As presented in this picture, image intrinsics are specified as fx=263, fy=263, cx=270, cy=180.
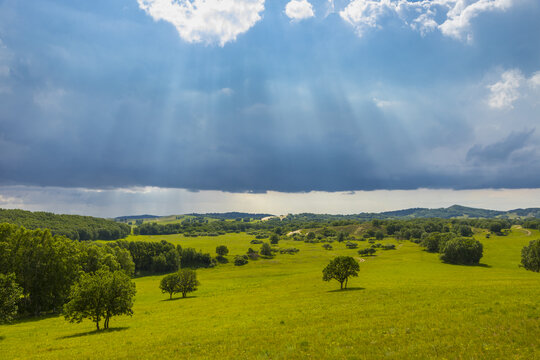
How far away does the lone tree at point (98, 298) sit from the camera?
1576 inches

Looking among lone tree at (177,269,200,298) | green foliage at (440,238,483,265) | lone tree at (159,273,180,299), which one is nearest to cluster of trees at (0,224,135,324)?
lone tree at (159,273,180,299)

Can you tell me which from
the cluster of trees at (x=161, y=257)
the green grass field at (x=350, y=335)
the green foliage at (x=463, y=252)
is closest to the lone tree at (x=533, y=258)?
the green foliage at (x=463, y=252)

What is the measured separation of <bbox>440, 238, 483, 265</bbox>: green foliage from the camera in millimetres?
127625

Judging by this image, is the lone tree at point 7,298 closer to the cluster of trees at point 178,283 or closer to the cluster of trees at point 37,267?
the cluster of trees at point 37,267

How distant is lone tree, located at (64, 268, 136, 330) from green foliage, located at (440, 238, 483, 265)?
5707 inches

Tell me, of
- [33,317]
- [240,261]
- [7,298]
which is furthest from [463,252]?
[33,317]

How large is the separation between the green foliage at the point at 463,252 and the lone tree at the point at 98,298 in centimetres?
14497

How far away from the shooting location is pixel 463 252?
12862cm

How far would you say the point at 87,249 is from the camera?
94.7 meters

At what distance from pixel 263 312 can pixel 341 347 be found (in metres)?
22.3

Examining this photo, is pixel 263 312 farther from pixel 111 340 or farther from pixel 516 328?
pixel 516 328

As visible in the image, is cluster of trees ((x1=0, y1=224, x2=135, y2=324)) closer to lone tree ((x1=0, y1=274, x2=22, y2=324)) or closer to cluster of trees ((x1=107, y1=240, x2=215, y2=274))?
lone tree ((x1=0, y1=274, x2=22, y2=324))

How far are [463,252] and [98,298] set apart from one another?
151 m

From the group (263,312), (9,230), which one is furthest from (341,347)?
(9,230)
